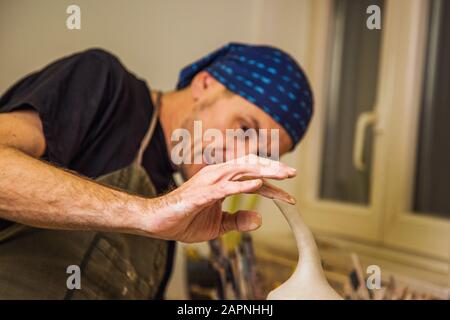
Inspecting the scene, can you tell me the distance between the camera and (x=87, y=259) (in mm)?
963

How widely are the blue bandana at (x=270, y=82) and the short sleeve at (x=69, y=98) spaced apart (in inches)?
9.8

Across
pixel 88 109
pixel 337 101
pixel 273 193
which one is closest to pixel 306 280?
pixel 273 193

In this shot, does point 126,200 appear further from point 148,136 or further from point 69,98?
point 148,136

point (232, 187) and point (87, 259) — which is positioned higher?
point (232, 187)

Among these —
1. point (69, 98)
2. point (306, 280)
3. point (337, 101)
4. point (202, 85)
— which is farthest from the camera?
point (337, 101)

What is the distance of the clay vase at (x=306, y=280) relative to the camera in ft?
1.79

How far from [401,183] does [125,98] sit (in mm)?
959

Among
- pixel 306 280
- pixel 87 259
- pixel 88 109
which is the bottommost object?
pixel 87 259

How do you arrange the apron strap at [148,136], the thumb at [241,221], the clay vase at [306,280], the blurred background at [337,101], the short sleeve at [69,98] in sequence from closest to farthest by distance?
the clay vase at [306,280] → the thumb at [241,221] → the short sleeve at [69,98] → the apron strap at [148,136] → the blurred background at [337,101]

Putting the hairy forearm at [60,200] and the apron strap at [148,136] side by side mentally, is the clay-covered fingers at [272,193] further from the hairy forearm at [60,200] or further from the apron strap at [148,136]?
the apron strap at [148,136]

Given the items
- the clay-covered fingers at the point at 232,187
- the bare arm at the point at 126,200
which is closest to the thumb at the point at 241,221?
the bare arm at the point at 126,200

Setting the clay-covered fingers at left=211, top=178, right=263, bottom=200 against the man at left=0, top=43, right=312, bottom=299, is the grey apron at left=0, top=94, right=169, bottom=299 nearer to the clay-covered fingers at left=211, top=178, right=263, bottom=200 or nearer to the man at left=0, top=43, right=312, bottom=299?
the man at left=0, top=43, right=312, bottom=299

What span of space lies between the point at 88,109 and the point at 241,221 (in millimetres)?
374

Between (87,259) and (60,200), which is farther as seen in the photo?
(87,259)
